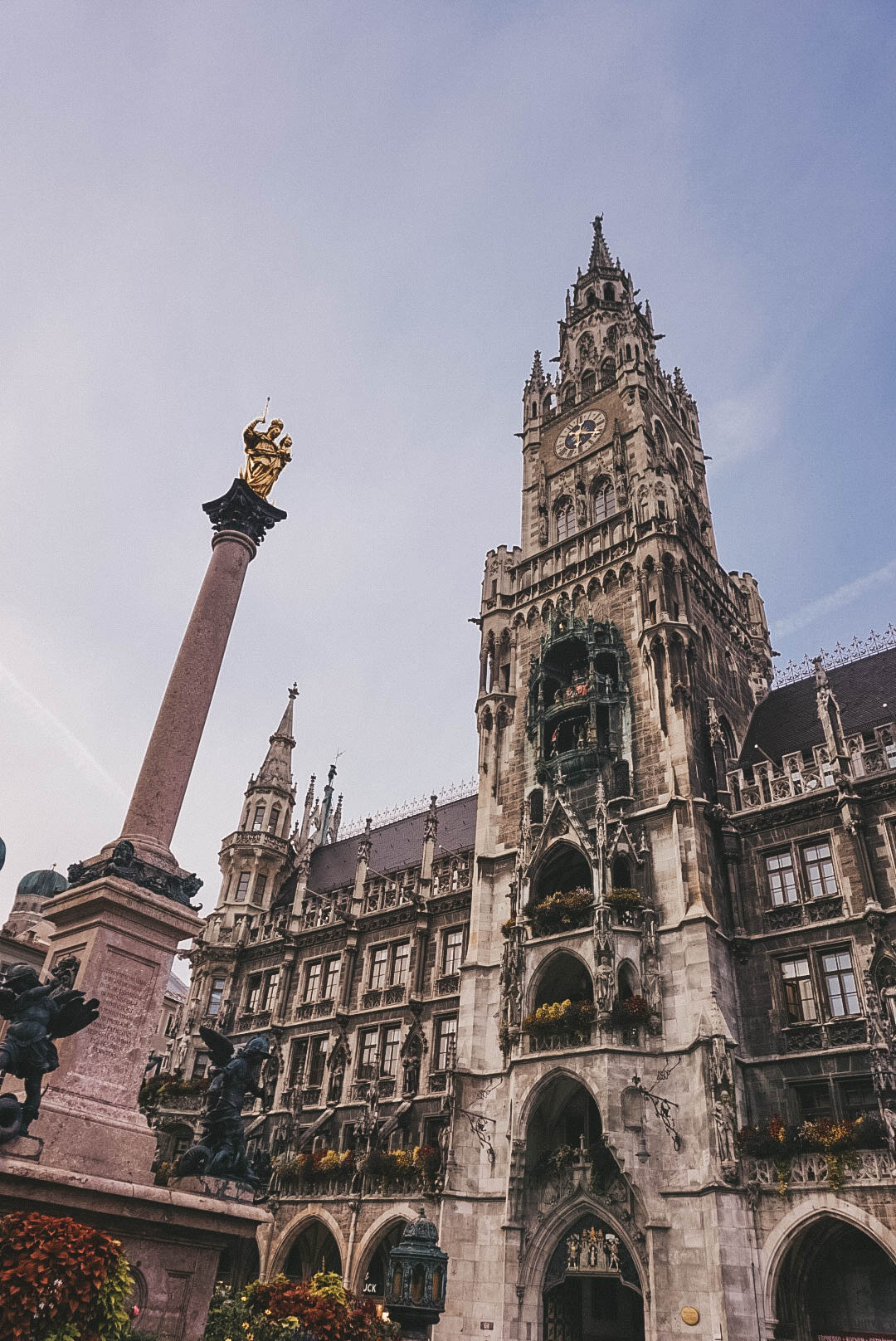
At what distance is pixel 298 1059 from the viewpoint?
38.6 meters

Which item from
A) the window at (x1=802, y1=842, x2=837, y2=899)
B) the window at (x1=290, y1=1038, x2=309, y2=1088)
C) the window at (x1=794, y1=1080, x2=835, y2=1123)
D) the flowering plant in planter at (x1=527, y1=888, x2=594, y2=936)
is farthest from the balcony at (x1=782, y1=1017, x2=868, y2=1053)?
the window at (x1=290, y1=1038, x2=309, y2=1088)

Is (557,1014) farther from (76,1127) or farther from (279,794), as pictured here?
(279,794)

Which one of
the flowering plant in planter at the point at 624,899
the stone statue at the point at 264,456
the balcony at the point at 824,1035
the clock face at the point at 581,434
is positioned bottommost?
the balcony at the point at 824,1035

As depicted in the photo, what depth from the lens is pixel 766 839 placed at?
1161 inches

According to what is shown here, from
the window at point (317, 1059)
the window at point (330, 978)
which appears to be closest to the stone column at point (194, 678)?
the window at point (317, 1059)

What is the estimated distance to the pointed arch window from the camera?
41656mm

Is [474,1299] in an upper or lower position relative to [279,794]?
lower

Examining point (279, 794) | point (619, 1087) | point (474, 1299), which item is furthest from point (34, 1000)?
point (279, 794)

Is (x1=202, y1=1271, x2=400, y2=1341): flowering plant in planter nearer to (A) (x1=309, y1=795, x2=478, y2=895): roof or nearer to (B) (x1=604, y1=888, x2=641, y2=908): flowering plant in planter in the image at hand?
(B) (x1=604, y1=888, x2=641, y2=908): flowering plant in planter

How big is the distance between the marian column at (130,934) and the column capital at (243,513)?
69.7 inches

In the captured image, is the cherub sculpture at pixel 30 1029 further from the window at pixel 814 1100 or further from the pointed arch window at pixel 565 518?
the pointed arch window at pixel 565 518

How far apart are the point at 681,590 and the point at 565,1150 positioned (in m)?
19.8

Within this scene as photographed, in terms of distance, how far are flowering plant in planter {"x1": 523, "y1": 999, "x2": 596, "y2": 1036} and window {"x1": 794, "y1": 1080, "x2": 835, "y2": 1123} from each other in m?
5.93

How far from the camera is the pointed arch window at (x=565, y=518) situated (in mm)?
41656
